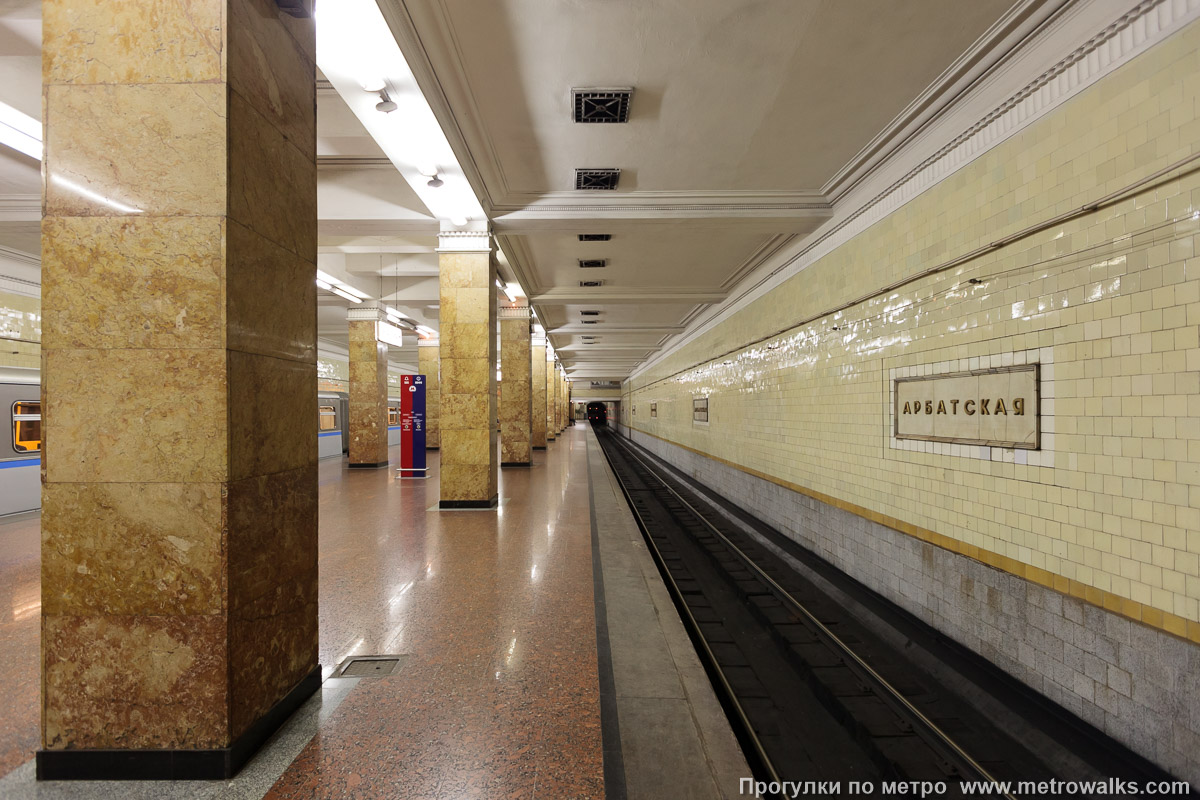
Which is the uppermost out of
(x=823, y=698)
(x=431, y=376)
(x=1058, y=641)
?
(x=431, y=376)

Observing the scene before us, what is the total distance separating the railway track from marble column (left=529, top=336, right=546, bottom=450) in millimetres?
11045

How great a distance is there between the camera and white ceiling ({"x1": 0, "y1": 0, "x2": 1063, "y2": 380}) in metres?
3.52

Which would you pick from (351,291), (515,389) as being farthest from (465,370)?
(351,291)

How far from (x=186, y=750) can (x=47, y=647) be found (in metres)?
0.63

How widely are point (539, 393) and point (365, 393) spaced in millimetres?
6789

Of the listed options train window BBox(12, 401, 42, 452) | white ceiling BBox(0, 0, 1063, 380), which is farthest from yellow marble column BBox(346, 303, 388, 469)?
train window BBox(12, 401, 42, 452)

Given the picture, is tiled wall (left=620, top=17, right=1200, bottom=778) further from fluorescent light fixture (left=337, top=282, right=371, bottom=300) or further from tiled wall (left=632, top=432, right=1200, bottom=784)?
fluorescent light fixture (left=337, top=282, right=371, bottom=300)

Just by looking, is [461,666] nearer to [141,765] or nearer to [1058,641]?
[141,765]

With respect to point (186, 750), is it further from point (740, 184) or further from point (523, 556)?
point (740, 184)

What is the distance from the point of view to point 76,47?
197 cm

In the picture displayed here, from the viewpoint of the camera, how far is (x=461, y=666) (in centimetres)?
278

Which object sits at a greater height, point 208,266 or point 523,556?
point 208,266

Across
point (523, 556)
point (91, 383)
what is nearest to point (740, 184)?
point (523, 556)

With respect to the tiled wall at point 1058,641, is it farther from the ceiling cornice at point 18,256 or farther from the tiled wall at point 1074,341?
the ceiling cornice at point 18,256
